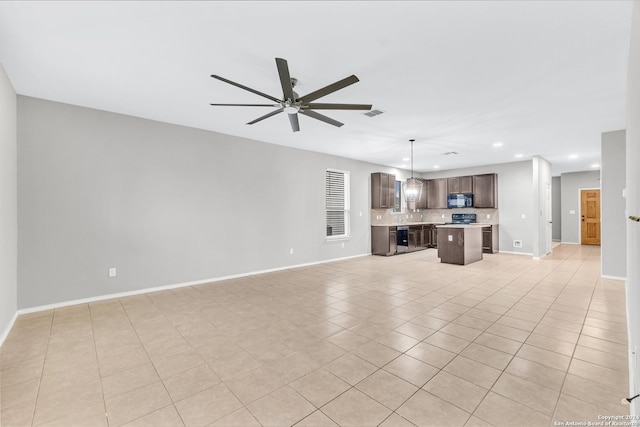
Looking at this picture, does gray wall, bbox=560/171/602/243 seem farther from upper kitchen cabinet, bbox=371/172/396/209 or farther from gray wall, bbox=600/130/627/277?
upper kitchen cabinet, bbox=371/172/396/209

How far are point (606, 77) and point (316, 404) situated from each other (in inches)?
172

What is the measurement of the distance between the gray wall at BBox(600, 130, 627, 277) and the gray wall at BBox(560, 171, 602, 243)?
6.35 meters

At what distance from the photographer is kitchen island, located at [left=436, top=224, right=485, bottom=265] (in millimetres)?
6625

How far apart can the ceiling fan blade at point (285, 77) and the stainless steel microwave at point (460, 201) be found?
7.96 metres

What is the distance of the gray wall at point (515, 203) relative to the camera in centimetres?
795

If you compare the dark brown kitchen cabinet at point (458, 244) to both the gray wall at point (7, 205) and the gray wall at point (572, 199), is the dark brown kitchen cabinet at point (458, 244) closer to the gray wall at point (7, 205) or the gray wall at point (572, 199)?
the gray wall at point (572, 199)

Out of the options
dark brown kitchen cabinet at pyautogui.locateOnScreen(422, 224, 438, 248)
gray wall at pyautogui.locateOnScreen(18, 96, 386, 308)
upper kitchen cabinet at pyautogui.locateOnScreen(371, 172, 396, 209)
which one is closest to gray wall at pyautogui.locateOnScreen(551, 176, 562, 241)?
dark brown kitchen cabinet at pyautogui.locateOnScreen(422, 224, 438, 248)

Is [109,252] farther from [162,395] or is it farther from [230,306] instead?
[162,395]

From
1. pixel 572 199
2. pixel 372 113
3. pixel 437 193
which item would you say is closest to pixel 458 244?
pixel 437 193

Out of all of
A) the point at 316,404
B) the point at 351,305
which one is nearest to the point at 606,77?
the point at 351,305

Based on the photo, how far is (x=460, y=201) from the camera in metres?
9.15

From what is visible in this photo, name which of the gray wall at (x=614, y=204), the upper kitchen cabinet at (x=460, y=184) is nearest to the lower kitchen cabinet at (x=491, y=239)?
the upper kitchen cabinet at (x=460, y=184)

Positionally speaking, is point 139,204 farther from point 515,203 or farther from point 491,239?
point 515,203

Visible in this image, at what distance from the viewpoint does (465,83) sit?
3.26 meters
